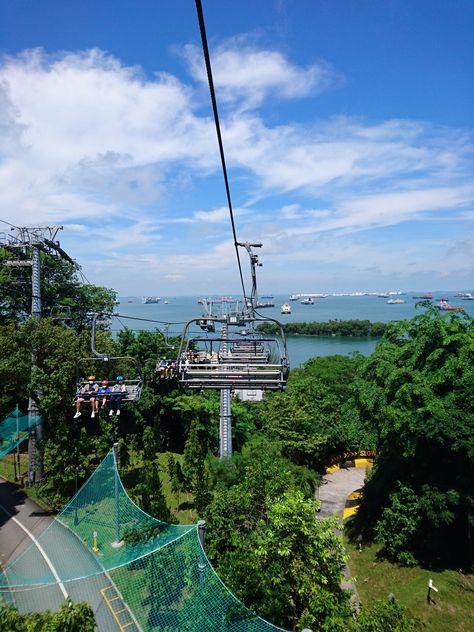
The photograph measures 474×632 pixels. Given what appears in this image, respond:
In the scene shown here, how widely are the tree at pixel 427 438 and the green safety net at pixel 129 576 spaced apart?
7.23 meters

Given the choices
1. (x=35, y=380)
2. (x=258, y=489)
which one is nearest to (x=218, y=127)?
(x=258, y=489)

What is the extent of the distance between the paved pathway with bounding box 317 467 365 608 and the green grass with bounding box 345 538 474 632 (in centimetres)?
347

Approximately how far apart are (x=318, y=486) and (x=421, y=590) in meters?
7.80

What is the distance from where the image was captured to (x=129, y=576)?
7566mm

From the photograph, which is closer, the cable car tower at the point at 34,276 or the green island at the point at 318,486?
the green island at the point at 318,486

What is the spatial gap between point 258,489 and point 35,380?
8099mm

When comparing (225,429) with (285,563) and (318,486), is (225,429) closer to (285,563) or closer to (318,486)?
(318,486)

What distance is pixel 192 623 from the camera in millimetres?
5934

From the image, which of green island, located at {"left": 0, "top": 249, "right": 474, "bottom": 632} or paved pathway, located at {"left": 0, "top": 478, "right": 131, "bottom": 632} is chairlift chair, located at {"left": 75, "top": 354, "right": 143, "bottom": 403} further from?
paved pathway, located at {"left": 0, "top": 478, "right": 131, "bottom": 632}

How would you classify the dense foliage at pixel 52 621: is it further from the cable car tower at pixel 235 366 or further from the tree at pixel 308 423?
the tree at pixel 308 423

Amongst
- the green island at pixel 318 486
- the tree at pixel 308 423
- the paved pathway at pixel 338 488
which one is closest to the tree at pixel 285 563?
the green island at pixel 318 486

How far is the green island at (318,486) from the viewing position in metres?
7.04

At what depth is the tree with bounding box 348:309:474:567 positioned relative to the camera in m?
11.1

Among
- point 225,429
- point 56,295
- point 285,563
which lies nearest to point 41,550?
point 225,429
